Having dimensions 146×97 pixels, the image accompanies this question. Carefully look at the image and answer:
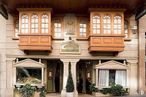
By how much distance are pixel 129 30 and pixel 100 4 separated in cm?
272

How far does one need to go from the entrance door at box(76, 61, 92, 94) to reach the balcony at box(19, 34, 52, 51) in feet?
13.3

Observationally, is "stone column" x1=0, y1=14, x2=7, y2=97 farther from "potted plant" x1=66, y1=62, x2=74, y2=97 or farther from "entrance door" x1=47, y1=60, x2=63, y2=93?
"potted plant" x1=66, y1=62, x2=74, y2=97

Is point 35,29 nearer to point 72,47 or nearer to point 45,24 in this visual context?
point 45,24

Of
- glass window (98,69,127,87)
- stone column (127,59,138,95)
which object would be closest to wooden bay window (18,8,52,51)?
glass window (98,69,127,87)

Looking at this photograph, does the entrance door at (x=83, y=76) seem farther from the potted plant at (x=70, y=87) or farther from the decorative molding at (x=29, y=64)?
the decorative molding at (x=29, y=64)

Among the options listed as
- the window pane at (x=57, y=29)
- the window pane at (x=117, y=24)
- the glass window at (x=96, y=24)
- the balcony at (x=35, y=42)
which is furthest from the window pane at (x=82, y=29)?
the balcony at (x=35, y=42)

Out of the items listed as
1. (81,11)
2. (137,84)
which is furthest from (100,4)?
(137,84)

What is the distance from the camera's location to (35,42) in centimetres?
2375

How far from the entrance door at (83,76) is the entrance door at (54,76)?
1220 millimetres

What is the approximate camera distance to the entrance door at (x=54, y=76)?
2670cm

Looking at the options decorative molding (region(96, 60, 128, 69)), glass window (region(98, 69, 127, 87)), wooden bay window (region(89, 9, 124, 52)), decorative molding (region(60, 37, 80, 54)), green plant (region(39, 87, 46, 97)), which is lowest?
green plant (region(39, 87, 46, 97))

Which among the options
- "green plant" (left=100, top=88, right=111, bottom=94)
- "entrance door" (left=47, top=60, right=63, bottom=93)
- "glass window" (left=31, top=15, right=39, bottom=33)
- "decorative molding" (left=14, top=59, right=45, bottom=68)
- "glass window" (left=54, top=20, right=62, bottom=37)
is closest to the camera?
"glass window" (left=31, top=15, right=39, bottom=33)

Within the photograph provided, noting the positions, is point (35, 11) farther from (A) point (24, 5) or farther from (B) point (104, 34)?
(B) point (104, 34)

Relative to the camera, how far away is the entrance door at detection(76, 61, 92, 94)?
2680cm
